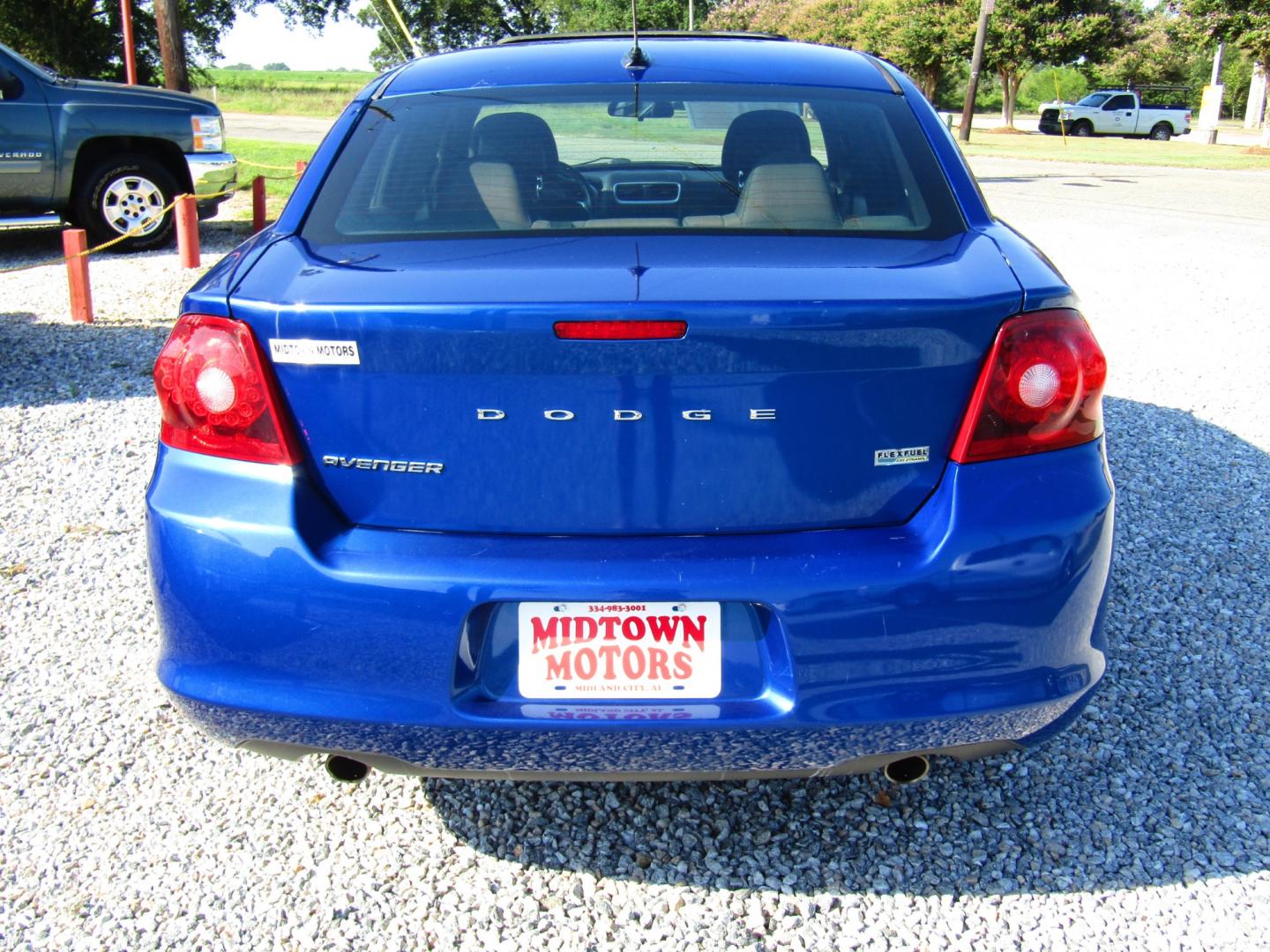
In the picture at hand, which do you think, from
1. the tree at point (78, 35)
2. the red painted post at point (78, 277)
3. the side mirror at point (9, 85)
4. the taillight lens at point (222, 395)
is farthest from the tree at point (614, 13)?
the taillight lens at point (222, 395)

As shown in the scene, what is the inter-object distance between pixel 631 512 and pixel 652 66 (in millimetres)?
1417

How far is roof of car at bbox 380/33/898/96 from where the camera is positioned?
2.84 meters

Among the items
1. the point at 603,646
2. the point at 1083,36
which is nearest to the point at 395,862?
the point at 603,646

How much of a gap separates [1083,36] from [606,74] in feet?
158

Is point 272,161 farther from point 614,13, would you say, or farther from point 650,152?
point 614,13

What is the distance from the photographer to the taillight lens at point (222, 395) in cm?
202

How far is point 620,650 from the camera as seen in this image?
1975mm

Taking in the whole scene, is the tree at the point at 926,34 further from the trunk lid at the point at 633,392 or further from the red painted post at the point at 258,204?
the trunk lid at the point at 633,392

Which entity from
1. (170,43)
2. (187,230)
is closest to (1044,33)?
(170,43)

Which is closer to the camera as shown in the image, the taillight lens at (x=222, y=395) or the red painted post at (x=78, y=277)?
the taillight lens at (x=222, y=395)

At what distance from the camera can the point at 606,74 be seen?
2.84 metres

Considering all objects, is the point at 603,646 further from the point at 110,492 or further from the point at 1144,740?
the point at 110,492

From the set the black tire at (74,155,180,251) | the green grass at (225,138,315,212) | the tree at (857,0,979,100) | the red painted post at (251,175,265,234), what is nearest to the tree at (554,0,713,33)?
the tree at (857,0,979,100)

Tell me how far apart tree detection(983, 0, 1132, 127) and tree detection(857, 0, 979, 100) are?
1.28 m
